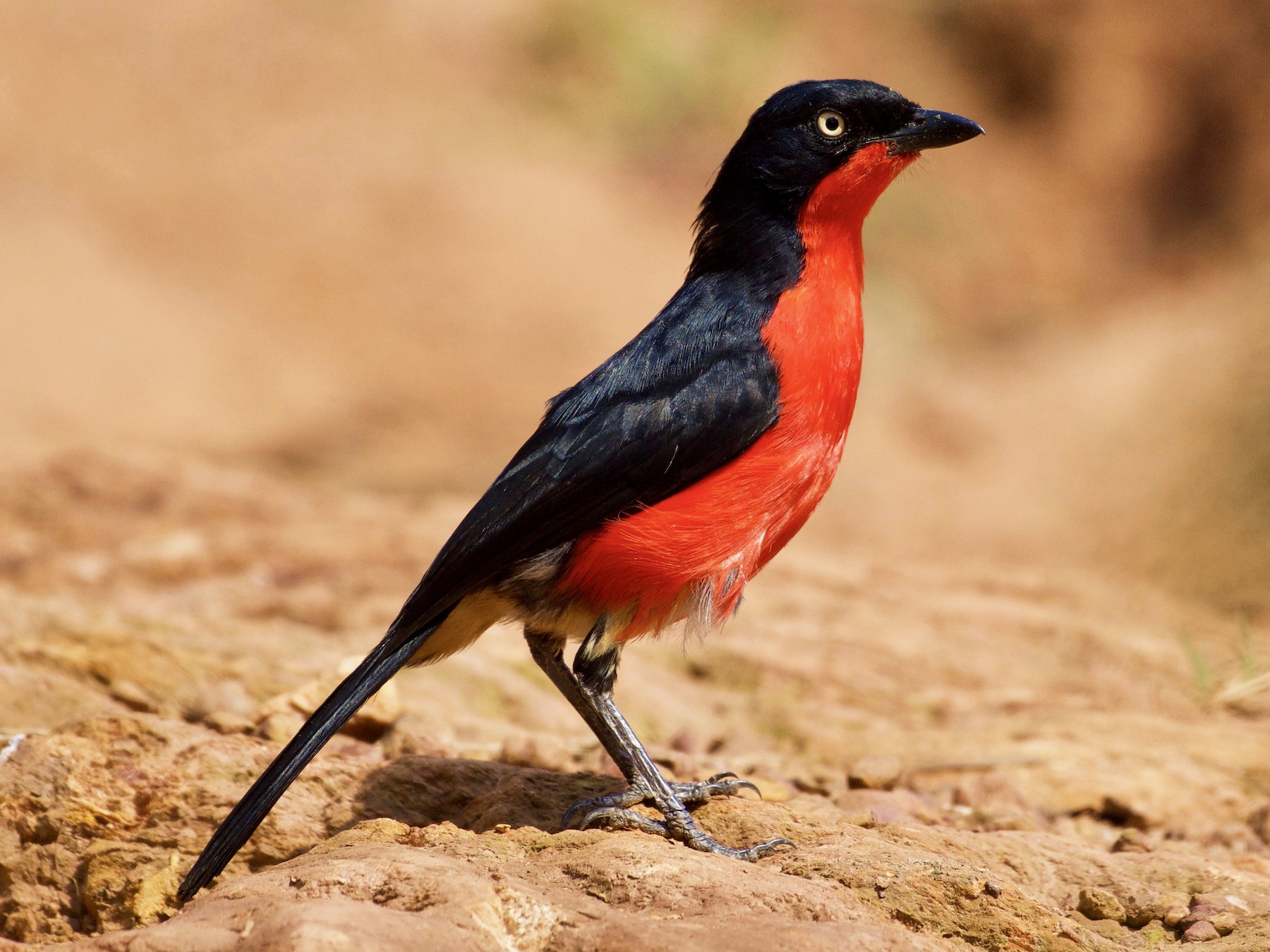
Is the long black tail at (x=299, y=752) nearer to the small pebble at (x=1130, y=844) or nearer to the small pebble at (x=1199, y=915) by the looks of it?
the small pebble at (x=1199, y=915)

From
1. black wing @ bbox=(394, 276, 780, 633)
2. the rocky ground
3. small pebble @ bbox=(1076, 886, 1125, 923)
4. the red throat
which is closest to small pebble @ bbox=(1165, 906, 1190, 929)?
the rocky ground

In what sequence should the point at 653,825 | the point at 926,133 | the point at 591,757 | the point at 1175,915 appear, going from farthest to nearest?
1. the point at 591,757
2. the point at 926,133
3. the point at 653,825
4. the point at 1175,915

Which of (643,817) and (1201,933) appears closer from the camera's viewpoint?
(1201,933)

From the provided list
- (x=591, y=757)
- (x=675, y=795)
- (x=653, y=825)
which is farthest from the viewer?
(x=591, y=757)

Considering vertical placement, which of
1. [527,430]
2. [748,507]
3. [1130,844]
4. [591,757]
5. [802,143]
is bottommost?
[1130,844]

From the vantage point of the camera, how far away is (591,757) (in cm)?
480

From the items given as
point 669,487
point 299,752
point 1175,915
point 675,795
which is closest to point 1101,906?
point 1175,915

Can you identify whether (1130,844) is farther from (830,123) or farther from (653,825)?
(830,123)

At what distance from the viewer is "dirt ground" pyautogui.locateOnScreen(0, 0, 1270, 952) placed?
3.49 m

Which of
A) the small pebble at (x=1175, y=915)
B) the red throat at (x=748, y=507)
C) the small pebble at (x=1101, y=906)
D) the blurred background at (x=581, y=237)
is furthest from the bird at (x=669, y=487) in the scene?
the blurred background at (x=581, y=237)

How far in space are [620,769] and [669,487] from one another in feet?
3.05

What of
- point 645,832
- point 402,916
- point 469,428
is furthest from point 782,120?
point 469,428

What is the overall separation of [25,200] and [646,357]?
14.3 meters

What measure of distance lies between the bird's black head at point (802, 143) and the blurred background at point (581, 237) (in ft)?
19.0
